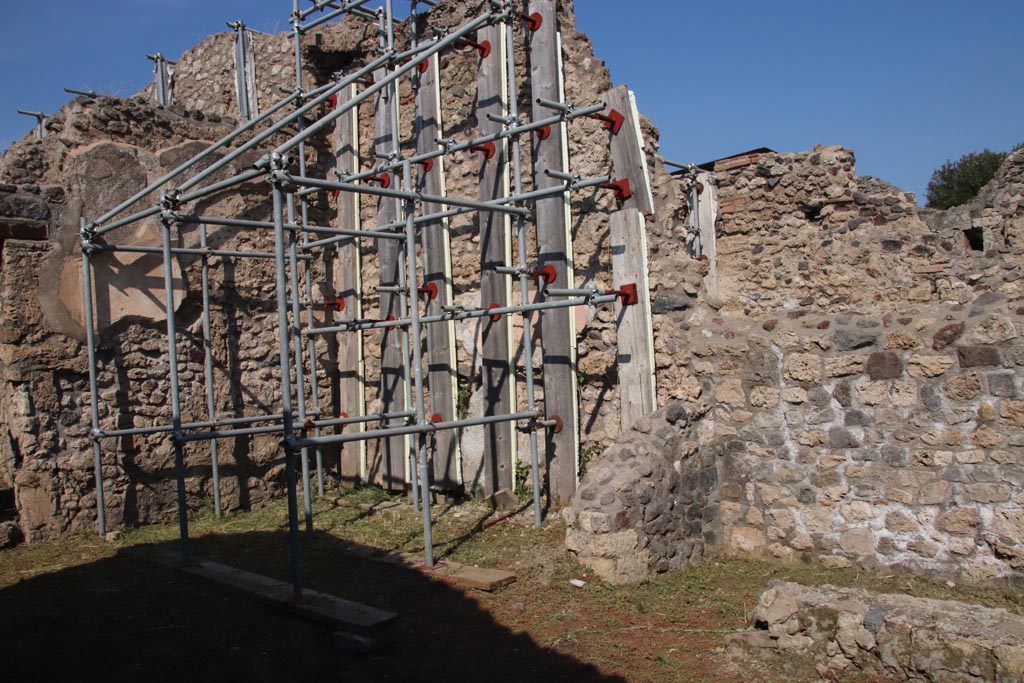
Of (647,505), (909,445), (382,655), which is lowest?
(382,655)

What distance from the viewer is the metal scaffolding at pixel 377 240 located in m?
5.22

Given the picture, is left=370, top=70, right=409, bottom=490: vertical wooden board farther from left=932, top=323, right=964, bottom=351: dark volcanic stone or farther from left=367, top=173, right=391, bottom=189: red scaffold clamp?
left=932, top=323, right=964, bottom=351: dark volcanic stone

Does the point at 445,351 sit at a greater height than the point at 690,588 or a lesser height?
greater

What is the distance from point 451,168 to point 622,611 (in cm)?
428

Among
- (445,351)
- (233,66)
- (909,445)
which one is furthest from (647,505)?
(233,66)

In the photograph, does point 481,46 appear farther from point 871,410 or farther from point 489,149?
point 871,410

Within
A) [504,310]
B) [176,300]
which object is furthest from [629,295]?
[176,300]

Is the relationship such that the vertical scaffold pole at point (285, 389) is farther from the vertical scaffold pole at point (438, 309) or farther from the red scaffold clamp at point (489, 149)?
the vertical scaffold pole at point (438, 309)

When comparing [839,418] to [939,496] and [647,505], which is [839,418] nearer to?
[939,496]

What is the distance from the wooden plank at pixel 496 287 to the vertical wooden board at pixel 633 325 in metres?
1.09

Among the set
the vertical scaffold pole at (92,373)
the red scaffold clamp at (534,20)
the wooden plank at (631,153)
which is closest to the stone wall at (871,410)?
the wooden plank at (631,153)

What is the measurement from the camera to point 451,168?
734 centimetres

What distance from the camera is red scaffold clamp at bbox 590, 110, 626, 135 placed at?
6020 millimetres

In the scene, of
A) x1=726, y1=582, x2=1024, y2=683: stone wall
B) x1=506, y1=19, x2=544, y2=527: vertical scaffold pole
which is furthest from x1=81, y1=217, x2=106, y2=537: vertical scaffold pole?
x1=726, y1=582, x2=1024, y2=683: stone wall
